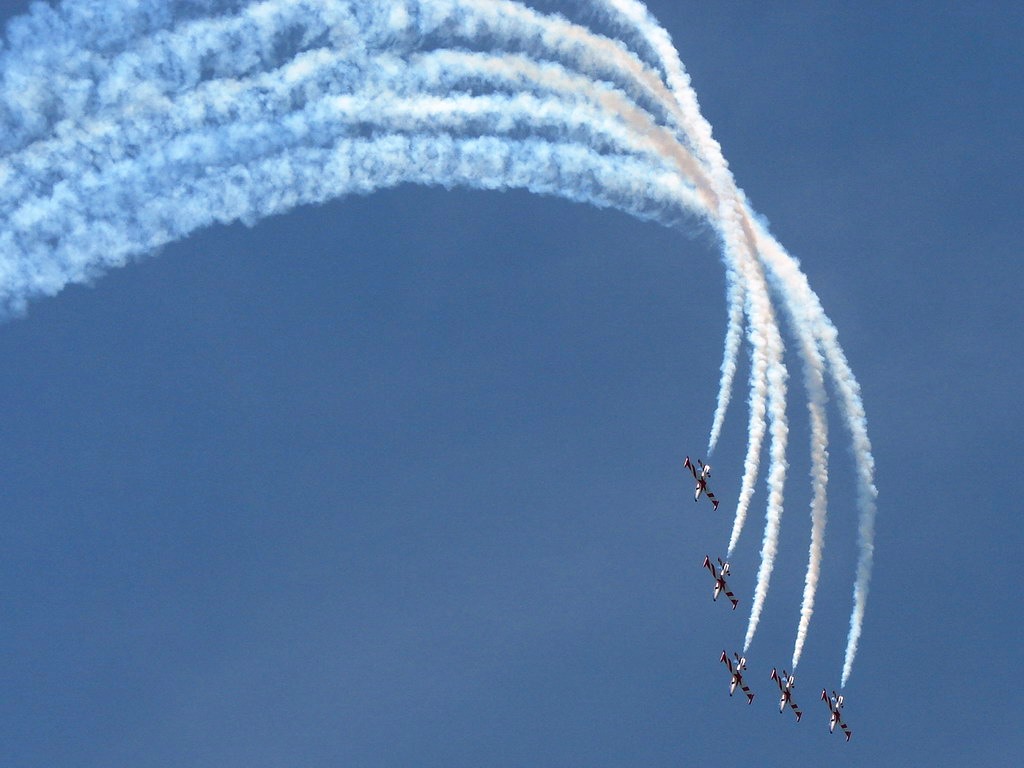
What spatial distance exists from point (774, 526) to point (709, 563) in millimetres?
5455

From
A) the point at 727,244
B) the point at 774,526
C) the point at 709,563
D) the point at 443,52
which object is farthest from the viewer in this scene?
the point at 709,563

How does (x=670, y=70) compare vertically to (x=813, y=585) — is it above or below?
above

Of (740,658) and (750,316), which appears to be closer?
(750,316)

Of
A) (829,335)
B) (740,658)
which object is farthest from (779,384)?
(740,658)

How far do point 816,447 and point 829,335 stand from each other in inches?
153

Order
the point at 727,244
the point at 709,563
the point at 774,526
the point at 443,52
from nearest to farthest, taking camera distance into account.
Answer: the point at 443,52, the point at 727,244, the point at 774,526, the point at 709,563

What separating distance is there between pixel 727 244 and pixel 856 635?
15.1 m

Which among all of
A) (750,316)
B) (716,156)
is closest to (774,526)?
(750,316)

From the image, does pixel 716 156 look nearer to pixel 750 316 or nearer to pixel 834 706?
pixel 750 316

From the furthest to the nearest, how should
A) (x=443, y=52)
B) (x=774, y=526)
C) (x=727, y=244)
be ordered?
(x=774, y=526), (x=727, y=244), (x=443, y=52)

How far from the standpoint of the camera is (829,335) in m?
65.1

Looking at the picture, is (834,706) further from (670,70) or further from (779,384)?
(670,70)

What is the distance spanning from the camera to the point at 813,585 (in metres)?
68.6

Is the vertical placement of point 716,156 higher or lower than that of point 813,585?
higher
